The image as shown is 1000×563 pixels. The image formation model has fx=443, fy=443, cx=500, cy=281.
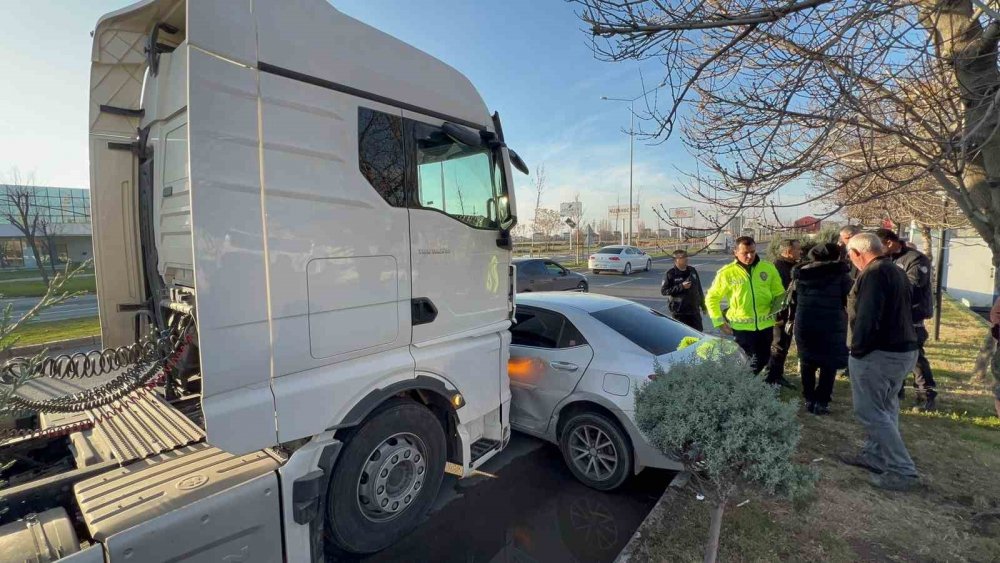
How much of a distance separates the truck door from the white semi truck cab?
15mm

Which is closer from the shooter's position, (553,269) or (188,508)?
(188,508)

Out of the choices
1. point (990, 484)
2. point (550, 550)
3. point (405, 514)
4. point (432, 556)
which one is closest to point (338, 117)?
point (405, 514)

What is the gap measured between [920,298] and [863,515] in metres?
3.42

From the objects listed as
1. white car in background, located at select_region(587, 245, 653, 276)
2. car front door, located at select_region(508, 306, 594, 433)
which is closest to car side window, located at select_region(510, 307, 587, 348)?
car front door, located at select_region(508, 306, 594, 433)

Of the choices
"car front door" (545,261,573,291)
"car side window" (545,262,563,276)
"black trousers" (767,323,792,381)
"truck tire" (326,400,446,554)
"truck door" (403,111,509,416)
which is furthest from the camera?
"car side window" (545,262,563,276)

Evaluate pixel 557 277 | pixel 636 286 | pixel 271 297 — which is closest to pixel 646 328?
A: pixel 271 297

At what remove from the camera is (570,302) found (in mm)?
4312

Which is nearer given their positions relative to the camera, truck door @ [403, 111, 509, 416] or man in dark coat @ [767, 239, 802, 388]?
truck door @ [403, 111, 509, 416]

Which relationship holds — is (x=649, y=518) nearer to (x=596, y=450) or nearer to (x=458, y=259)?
(x=596, y=450)

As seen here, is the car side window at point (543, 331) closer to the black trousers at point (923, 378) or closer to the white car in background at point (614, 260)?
the black trousers at point (923, 378)

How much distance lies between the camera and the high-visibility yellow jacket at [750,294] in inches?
202

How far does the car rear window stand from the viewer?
3814 mm

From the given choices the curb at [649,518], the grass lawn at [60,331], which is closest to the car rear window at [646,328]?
the curb at [649,518]

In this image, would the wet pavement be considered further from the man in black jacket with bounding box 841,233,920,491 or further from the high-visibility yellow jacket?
the high-visibility yellow jacket
